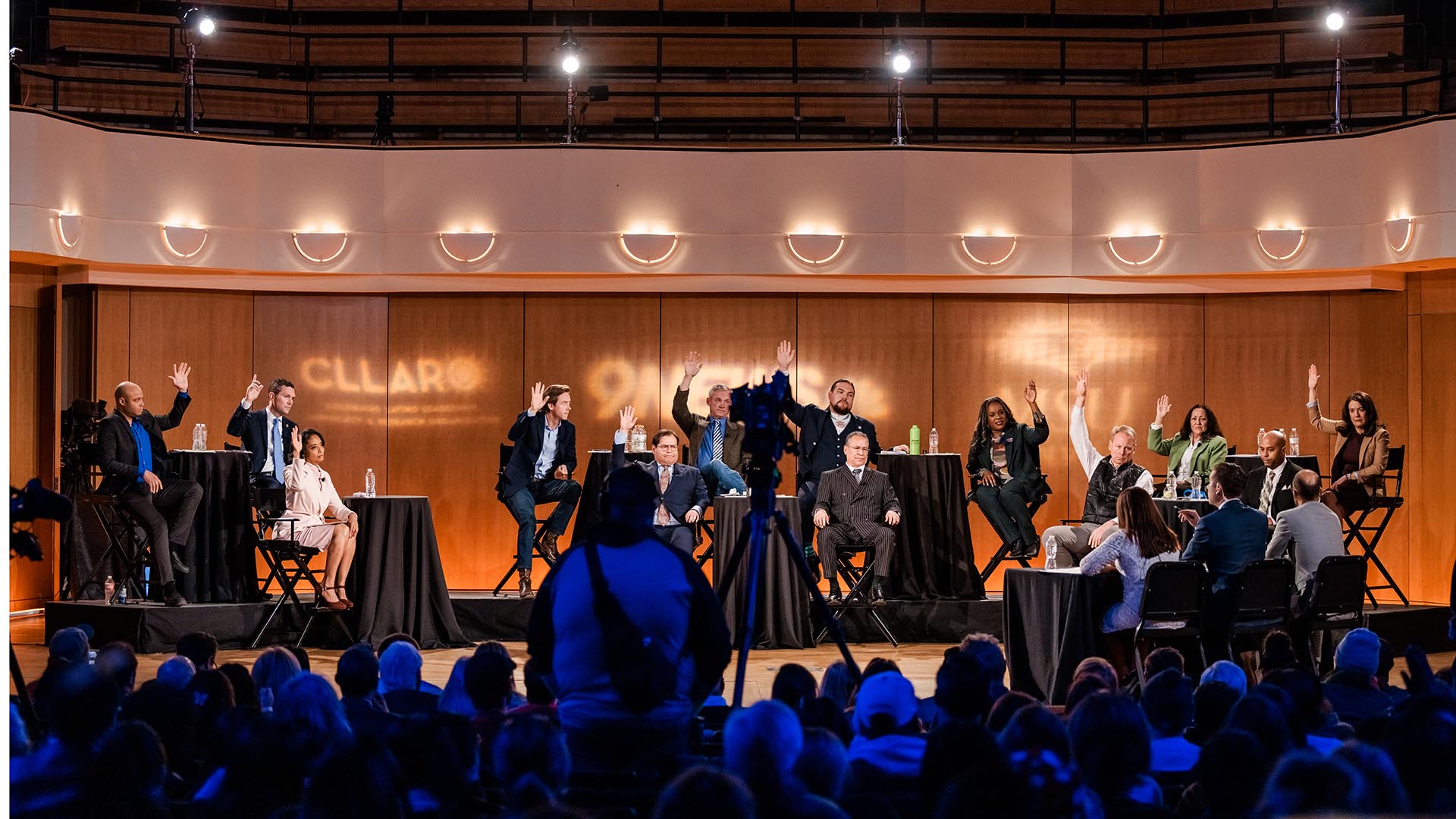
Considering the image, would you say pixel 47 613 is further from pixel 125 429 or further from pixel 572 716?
pixel 572 716

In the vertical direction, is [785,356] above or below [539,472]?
above

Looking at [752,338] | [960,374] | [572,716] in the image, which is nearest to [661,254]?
[752,338]

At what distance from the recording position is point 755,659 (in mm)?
7840

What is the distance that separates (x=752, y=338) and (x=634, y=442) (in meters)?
1.60

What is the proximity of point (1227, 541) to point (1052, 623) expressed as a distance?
0.82 metres

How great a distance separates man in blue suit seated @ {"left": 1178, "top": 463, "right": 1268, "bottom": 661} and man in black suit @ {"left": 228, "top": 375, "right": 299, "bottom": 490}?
5.30 metres

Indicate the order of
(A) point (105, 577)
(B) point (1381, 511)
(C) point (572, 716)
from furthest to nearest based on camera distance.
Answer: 1. (B) point (1381, 511)
2. (A) point (105, 577)
3. (C) point (572, 716)

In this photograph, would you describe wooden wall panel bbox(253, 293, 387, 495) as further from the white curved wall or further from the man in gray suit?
the man in gray suit

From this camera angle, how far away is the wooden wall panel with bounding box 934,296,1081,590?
10438 millimetres

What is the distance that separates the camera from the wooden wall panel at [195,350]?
9.99 meters

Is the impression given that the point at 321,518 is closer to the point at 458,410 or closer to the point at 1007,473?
the point at 458,410

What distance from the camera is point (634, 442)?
9.30m

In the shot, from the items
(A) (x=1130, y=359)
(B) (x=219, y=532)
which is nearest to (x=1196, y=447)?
(A) (x=1130, y=359)

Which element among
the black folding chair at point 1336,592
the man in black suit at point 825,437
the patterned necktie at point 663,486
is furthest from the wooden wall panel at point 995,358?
the black folding chair at point 1336,592
